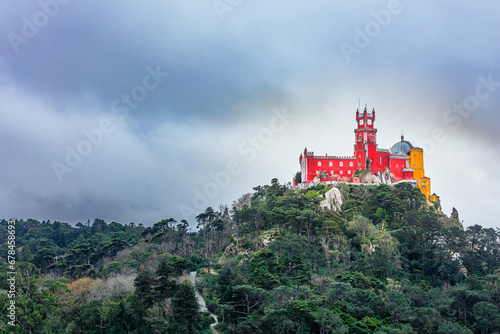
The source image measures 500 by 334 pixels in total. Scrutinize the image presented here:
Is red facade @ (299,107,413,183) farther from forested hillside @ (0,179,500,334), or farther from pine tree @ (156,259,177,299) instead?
pine tree @ (156,259,177,299)

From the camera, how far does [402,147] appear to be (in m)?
82.4

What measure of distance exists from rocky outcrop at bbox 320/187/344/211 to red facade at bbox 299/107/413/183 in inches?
269

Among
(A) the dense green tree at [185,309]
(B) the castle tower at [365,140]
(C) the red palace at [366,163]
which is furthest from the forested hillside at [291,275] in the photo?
(B) the castle tower at [365,140]

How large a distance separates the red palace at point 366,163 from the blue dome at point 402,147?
1284 mm

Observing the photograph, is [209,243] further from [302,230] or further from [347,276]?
[347,276]

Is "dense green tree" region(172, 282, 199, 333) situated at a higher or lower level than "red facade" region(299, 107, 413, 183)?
lower

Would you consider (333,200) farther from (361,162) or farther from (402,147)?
(402,147)

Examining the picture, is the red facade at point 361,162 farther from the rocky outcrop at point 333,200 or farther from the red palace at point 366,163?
the rocky outcrop at point 333,200

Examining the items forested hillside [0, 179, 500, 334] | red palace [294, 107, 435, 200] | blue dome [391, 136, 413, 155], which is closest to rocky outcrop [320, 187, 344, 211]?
forested hillside [0, 179, 500, 334]

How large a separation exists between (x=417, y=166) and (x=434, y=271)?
89.5 feet

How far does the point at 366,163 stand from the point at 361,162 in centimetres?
88

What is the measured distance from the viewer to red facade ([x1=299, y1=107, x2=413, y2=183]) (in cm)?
7894

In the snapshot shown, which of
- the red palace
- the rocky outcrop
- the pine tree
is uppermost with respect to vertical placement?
the red palace

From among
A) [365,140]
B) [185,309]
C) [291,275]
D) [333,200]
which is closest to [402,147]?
[365,140]
